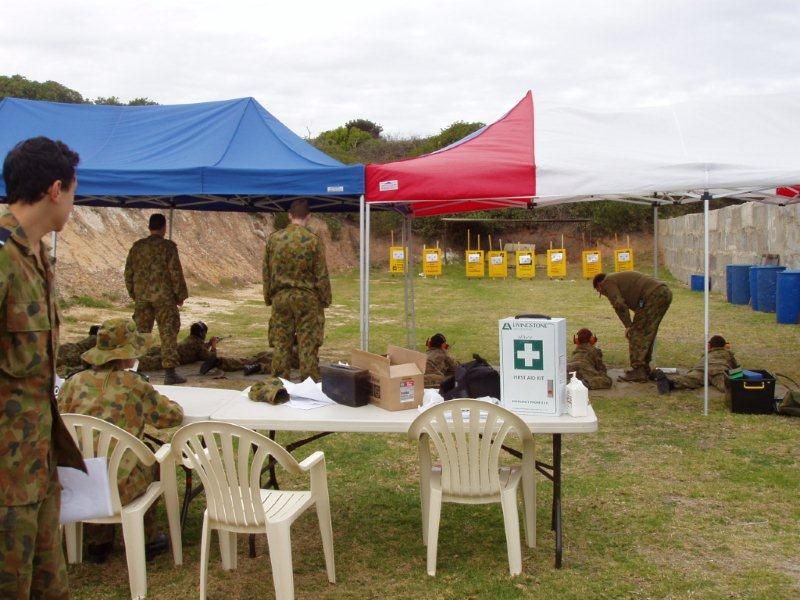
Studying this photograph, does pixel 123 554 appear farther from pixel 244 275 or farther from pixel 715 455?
pixel 244 275

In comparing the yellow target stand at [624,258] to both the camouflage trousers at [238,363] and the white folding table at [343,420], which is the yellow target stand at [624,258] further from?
the white folding table at [343,420]

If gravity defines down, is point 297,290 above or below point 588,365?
above

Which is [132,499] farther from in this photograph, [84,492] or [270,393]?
[84,492]

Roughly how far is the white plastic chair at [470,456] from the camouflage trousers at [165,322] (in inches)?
221

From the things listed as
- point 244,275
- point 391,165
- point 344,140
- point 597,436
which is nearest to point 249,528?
point 597,436

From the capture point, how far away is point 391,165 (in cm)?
745

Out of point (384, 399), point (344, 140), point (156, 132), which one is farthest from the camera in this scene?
point (344, 140)

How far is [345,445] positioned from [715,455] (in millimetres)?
2744

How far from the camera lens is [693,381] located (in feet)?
27.5

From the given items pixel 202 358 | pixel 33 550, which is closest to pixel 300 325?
pixel 202 358

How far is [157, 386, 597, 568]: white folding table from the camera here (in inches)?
153

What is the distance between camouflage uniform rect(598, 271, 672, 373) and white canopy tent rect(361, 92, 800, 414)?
1.34 metres

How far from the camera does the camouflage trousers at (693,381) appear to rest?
8.35 m

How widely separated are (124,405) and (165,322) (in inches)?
210
